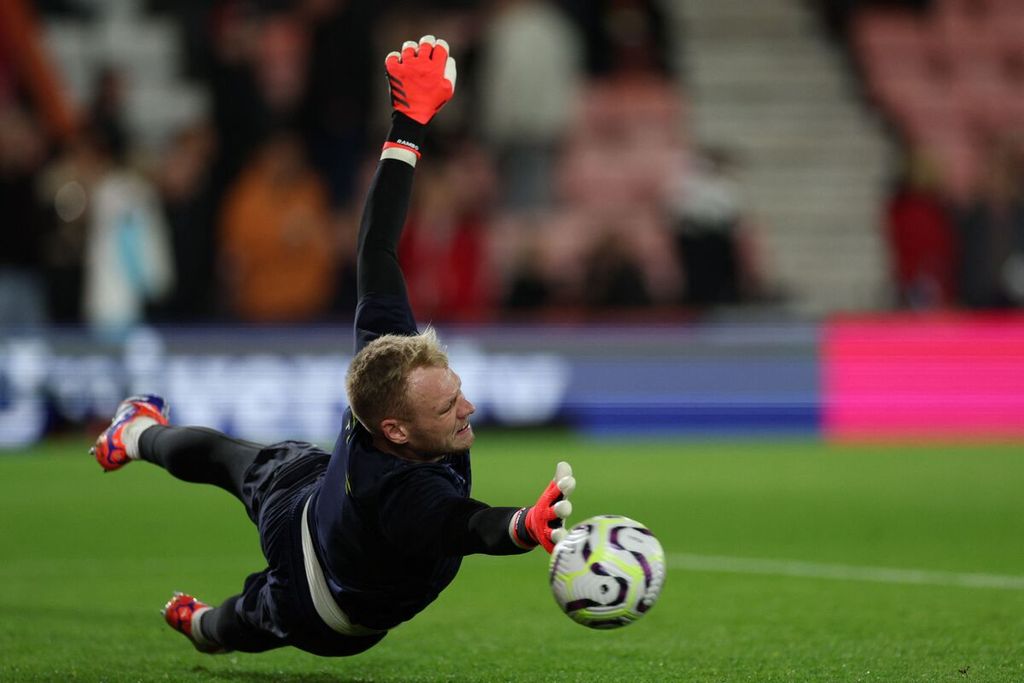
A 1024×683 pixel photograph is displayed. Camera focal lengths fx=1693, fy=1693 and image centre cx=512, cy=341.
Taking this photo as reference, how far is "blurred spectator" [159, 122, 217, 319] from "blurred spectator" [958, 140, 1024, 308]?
774 cm

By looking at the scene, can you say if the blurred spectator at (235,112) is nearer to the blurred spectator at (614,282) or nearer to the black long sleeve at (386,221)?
the blurred spectator at (614,282)

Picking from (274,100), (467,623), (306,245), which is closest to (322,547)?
(467,623)

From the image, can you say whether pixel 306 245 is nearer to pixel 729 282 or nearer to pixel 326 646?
pixel 729 282

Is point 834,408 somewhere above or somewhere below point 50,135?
below

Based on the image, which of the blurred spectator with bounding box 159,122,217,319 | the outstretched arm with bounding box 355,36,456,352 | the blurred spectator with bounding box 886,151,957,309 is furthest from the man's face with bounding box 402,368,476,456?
the blurred spectator with bounding box 886,151,957,309

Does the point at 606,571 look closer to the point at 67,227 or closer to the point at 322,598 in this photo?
the point at 322,598

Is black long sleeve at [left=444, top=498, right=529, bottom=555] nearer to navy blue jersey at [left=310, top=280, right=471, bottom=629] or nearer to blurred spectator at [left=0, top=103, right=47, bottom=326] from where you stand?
navy blue jersey at [left=310, top=280, right=471, bottom=629]

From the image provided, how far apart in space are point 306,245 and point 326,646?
11.1 m

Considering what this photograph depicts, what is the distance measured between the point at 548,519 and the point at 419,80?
231cm

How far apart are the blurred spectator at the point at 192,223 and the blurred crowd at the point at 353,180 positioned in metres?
0.03

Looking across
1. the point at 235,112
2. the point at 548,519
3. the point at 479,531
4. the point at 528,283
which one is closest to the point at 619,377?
the point at 528,283

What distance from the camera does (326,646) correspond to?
5824mm

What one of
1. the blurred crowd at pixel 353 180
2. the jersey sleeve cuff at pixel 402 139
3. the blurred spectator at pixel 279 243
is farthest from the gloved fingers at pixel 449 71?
the blurred spectator at pixel 279 243

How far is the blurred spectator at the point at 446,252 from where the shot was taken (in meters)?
16.5
